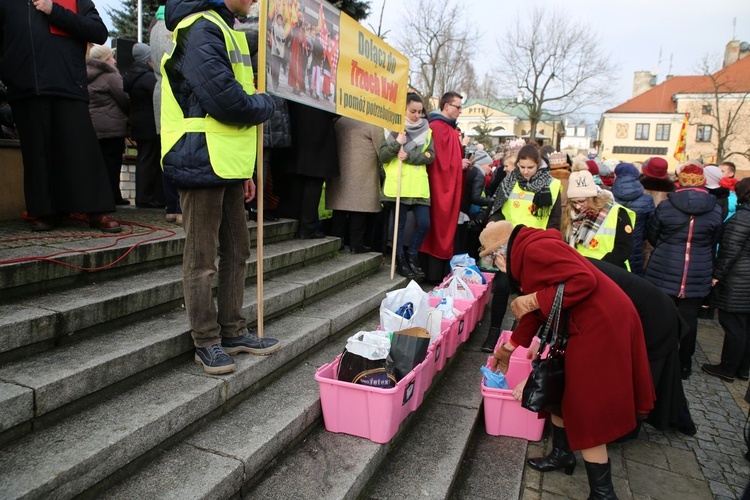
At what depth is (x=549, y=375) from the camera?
2.86 meters

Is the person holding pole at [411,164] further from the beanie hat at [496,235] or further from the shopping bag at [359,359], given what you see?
the shopping bag at [359,359]

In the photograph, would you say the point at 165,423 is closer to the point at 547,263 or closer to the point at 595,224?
the point at 547,263

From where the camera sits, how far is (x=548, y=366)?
286cm

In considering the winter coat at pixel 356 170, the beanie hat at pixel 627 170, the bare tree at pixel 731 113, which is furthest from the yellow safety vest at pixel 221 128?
the bare tree at pixel 731 113

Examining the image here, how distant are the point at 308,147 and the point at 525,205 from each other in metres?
2.25

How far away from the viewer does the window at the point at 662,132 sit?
5526cm

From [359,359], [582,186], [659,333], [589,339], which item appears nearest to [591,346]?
[589,339]

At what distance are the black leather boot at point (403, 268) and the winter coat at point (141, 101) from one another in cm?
302

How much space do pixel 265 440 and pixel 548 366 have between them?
1.57m

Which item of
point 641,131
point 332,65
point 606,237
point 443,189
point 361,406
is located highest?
point 641,131

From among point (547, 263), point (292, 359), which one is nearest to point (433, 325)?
point (292, 359)

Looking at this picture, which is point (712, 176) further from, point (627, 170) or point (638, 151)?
point (638, 151)

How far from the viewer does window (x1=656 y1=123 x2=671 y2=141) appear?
5526 cm

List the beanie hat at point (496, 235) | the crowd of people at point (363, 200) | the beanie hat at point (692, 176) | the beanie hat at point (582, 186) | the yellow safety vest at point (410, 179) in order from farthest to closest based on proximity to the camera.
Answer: the yellow safety vest at point (410, 179), the beanie hat at point (692, 176), the beanie hat at point (582, 186), the beanie hat at point (496, 235), the crowd of people at point (363, 200)
